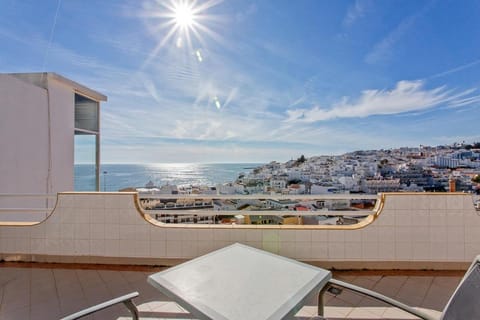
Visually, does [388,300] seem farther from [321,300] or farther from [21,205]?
[21,205]

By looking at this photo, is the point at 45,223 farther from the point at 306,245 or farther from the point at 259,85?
the point at 259,85

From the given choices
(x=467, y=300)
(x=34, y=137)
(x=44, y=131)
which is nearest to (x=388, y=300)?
(x=467, y=300)

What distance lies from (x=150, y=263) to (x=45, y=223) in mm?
1465

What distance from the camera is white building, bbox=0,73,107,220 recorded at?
4633mm

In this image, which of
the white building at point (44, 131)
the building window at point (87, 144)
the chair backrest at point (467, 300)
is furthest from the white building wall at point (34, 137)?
the chair backrest at point (467, 300)

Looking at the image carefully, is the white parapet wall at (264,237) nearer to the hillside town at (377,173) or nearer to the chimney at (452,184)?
the chimney at (452,184)

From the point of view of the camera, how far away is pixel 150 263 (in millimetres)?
2646

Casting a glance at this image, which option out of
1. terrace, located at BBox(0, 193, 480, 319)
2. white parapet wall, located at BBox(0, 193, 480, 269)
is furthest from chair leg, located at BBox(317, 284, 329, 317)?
white parapet wall, located at BBox(0, 193, 480, 269)

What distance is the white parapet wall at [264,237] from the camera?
8.05 ft

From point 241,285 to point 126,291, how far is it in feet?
5.44

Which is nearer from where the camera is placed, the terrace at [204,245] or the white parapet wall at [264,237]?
the terrace at [204,245]

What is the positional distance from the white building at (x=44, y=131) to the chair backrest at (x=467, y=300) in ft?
22.6

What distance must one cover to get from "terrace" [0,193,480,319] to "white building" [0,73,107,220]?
3.04 m

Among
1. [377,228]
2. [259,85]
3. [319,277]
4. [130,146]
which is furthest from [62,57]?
[130,146]
